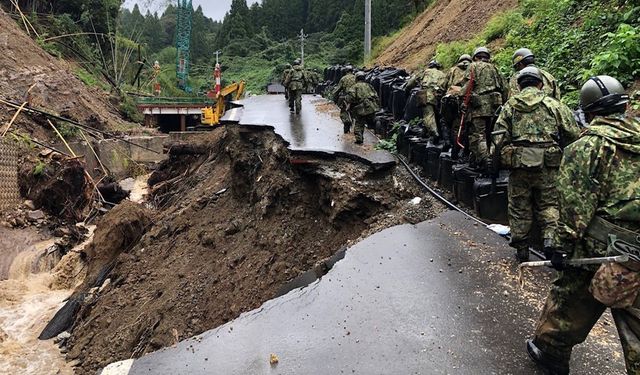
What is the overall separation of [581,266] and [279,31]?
6709 centimetres

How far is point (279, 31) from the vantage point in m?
66.2

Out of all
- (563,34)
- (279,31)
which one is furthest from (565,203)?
(279,31)

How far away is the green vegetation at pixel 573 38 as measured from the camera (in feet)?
25.6

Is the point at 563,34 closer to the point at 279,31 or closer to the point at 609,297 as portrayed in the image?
the point at 609,297

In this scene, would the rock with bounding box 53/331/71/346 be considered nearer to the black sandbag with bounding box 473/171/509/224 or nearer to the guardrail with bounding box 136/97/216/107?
the black sandbag with bounding box 473/171/509/224

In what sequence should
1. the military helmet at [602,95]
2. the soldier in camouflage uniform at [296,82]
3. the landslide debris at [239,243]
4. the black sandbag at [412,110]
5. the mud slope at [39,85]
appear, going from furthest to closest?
the mud slope at [39,85] < the soldier in camouflage uniform at [296,82] < the black sandbag at [412,110] < the landslide debris at [239,243] < the military helmet at [602,95]

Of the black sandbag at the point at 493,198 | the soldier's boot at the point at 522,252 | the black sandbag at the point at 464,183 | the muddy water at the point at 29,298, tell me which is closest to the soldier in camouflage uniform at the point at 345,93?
the black sandbag at the point at 464,183

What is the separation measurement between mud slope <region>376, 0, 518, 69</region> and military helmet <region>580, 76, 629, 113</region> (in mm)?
14967

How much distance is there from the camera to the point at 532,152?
4727 mm

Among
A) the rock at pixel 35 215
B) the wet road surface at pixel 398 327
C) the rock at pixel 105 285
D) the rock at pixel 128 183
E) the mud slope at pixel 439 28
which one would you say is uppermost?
the mud slope at pixel 439 28

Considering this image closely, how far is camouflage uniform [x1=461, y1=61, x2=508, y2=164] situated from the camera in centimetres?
679

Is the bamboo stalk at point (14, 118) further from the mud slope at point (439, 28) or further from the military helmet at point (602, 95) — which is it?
the military helmet at point (602, 95)

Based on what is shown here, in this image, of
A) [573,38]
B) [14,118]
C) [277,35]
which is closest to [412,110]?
[573,38]

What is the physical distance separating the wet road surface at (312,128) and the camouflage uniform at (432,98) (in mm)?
898
